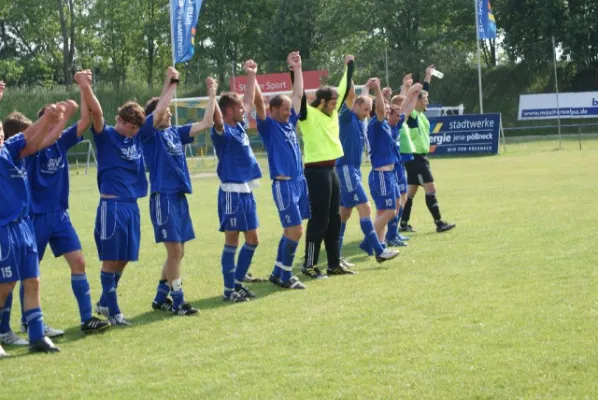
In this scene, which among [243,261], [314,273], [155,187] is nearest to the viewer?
[155,187]

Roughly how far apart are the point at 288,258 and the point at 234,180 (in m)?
1.11

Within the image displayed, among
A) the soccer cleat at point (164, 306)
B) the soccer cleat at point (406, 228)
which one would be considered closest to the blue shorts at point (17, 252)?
the soccer cleat at point (164, 306)

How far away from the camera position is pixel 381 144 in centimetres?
1263

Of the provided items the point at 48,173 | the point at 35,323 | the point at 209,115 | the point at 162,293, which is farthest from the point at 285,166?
the point at 35,323

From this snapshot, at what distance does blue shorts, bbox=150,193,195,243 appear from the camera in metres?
8.97

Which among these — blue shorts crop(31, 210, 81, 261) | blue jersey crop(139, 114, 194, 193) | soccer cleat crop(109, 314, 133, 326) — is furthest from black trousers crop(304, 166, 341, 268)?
blue shorts crop(31, 210, 81, 261)

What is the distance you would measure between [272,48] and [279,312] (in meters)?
52.5

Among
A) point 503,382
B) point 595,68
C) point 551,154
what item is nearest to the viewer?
point 503,382

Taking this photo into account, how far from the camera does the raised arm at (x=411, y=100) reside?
13.4m

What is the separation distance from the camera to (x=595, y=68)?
4903 cm

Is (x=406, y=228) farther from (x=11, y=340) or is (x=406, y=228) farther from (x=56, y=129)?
(x=56, y=129)

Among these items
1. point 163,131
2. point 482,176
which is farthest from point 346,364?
point 482,176

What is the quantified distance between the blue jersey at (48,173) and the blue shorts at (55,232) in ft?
0.19

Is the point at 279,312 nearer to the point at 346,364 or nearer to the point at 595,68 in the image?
the point at 346,364
